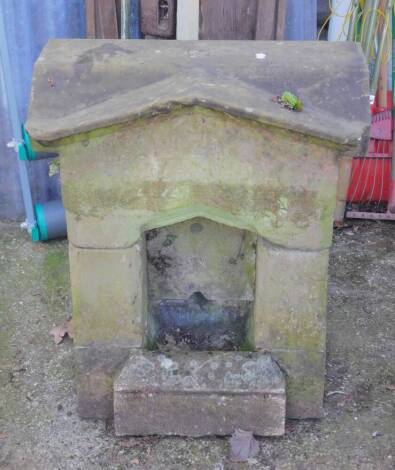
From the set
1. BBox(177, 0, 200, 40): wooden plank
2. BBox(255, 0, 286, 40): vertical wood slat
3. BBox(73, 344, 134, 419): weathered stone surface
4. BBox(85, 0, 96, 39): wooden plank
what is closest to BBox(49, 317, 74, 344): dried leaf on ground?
BBox(73, 344, 134, 419): weathered stone surface

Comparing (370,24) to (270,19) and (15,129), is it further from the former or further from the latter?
(15,129)

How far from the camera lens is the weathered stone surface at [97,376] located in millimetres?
3105

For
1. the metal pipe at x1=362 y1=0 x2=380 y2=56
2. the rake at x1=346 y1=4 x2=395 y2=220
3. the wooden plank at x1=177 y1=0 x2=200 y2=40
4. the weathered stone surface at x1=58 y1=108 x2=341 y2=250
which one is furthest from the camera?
the rake at x1=346 y1=4 x2=395 y2=220

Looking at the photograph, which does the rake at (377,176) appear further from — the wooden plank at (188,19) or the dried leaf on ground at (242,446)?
the dried leaf on ground at (242,446)

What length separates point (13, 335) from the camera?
12.7 ft

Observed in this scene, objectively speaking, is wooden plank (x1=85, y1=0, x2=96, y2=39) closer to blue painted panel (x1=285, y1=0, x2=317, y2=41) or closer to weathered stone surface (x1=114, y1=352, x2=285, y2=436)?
blue painted panel (x1=285, y1=0, x2=317, y2=41)

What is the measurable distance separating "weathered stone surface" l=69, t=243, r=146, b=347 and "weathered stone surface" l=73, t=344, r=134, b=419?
4cm

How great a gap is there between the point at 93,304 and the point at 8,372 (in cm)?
83

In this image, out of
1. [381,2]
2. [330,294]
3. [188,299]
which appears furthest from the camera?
[381,2]

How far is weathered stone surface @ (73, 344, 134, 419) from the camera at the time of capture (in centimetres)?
311

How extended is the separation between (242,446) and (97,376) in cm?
69

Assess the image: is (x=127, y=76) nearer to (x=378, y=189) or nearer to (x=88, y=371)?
(x=88, y=371)

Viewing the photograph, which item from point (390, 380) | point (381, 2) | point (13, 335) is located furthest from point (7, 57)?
point (390, 380)

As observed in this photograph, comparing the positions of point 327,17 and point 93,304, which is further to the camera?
point 327,17
